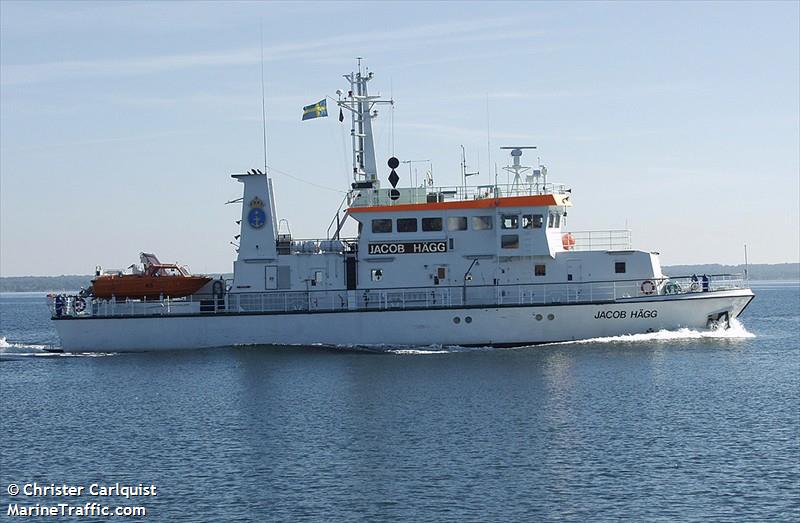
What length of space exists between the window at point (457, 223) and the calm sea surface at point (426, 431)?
4535 mm

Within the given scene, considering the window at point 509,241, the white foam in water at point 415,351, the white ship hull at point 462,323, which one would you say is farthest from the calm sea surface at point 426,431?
the window at point 509,241

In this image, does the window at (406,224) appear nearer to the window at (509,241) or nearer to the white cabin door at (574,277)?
the window at (509,241)

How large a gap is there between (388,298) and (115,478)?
59.7ft

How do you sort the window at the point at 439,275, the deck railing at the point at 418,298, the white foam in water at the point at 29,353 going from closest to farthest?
the deck railing at the point at 418,298, the window at the point at 439,275, the white foam in water at the point at 29,353

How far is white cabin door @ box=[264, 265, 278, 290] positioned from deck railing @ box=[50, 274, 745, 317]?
291 millimetres

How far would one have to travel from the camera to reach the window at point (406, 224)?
127 ft

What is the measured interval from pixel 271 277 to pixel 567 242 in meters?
11.3

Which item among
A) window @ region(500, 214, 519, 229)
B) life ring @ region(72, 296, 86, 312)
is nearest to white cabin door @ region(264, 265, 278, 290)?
life ring @ region(72, 296, 86, 312)

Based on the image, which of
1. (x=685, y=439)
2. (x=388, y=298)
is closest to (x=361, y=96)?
(x=388, y=298)

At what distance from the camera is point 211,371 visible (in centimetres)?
3516

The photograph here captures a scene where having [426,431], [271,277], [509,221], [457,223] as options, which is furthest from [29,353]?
[426,431]

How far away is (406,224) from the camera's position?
3878cm

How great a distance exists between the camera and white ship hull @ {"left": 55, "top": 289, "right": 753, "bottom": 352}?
3741cm

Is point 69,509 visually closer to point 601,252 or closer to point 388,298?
point 388,298
